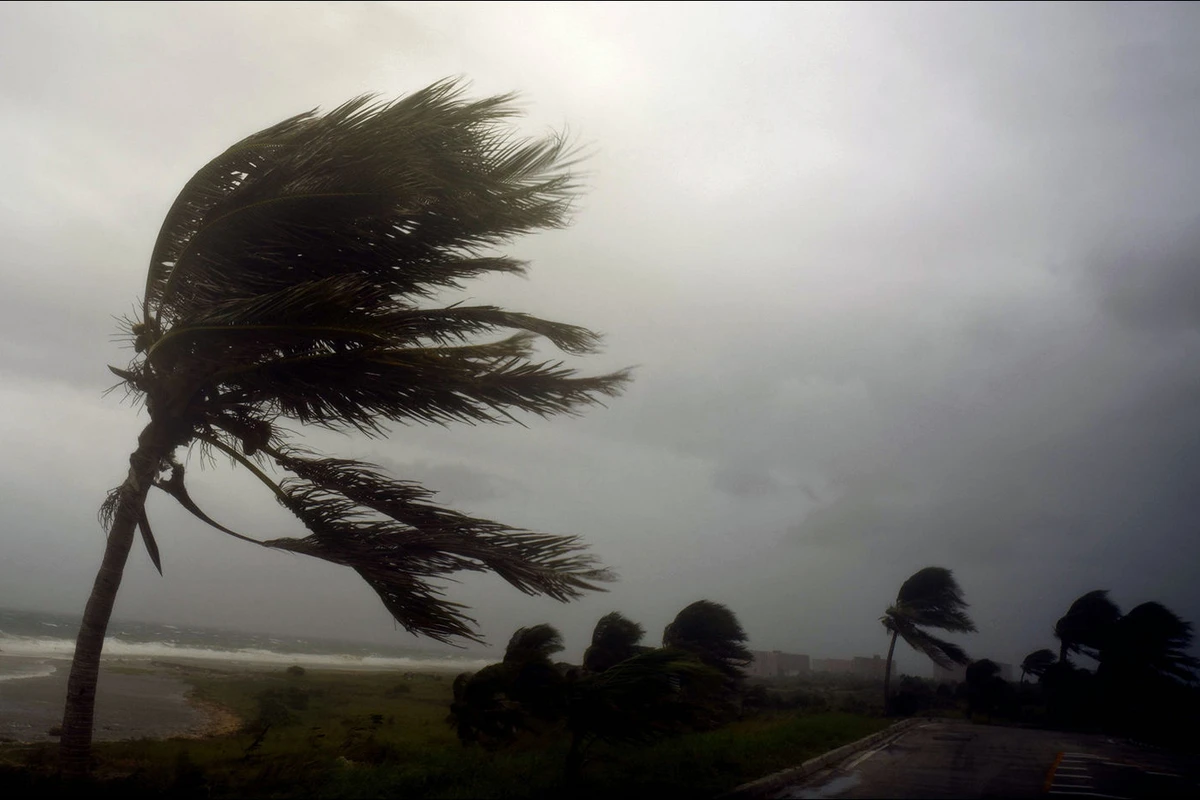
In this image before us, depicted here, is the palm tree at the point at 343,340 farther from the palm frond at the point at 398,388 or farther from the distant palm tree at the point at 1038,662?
the distant palm tree at the point at 1038,662

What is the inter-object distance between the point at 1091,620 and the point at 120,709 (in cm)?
1261

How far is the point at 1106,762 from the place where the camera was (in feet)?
37.4

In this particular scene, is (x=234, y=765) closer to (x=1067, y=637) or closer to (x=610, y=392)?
(x=610, y=392)

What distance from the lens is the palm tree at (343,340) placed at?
5465 mm

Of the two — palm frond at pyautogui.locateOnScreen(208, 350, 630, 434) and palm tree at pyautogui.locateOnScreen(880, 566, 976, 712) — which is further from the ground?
palm frond at pyautogui.locateOnScreen(208, 350, 630, 434)

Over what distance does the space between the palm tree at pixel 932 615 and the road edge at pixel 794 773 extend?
2.01 metres

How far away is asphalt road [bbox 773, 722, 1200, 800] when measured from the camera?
7805 mm

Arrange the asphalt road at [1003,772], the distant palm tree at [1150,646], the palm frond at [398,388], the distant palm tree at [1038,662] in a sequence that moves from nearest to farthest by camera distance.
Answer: the palm frond at [398,388]
the asphalt road at [1003,772]
the distant palm tree at [1150,646]
the distant palm tree at [1038,662]

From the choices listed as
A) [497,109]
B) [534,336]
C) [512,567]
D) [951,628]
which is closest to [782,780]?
[512,567]

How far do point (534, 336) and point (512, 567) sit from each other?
6.90 feet

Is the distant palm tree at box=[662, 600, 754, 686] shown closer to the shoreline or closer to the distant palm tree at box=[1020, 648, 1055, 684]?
the shoreline

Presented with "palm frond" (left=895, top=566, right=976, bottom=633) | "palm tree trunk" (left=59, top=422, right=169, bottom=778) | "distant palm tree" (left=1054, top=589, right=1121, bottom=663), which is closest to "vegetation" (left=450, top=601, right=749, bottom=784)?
"palm tree trunk" (left=59, top=422, right=169, bottom=778)

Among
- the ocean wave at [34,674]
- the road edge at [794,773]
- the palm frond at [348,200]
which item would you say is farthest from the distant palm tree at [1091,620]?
the ocean wave at [34,674]

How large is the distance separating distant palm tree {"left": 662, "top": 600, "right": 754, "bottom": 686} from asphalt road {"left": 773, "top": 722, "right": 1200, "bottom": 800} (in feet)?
5.52
